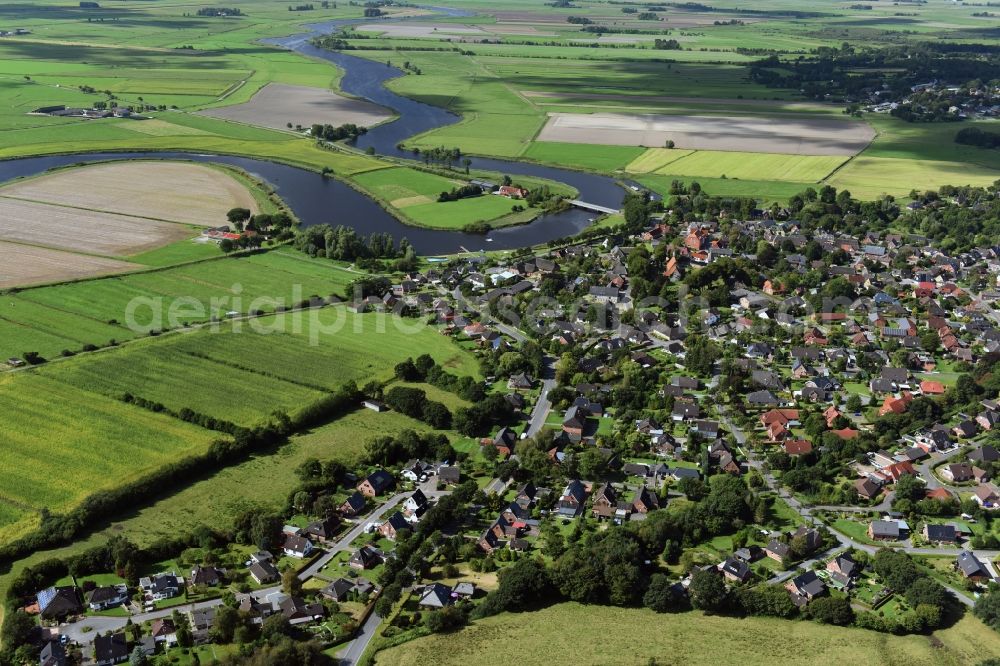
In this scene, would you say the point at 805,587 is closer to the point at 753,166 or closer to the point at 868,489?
the point at 868,489

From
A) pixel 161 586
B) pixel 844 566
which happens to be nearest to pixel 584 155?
Result: pixel 844 566

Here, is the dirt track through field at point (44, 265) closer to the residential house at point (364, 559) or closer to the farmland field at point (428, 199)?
the farmland field at point (428, 199)

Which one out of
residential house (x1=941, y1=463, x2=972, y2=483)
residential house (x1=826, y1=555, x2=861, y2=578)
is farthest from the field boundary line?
residential house (x1=941, y1=463, x2=972, y2=483)

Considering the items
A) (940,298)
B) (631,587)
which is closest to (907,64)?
(940,298)

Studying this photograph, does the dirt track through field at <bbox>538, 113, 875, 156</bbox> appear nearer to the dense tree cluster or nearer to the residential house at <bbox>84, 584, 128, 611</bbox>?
the dense tree cluster

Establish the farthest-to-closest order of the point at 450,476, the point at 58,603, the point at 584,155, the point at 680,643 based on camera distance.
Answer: the point at 584,155 → the point at 450,476 → the point at 58,603 → the point at 680,643

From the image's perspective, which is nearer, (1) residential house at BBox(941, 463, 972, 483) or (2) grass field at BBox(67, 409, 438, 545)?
(2) grass field at BBox(67, 409, 438, 545)

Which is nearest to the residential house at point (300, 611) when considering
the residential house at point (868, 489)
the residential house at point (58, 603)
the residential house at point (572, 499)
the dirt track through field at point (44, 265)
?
the residential house at point (58, 603)

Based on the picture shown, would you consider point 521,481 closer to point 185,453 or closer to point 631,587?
point 631,587
